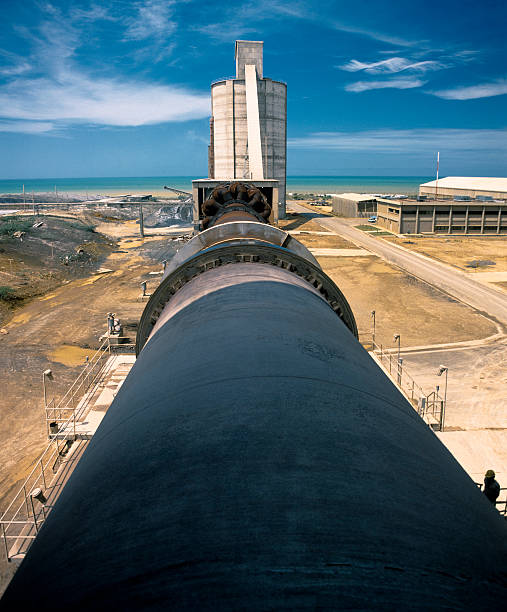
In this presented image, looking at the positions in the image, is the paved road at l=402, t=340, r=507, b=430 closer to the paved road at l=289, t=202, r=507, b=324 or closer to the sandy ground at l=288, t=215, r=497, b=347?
the sandy ground at l=288, t=215, r=497, b=347

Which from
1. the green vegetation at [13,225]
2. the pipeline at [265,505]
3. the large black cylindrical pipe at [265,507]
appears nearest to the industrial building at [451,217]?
the green vegetation at [13,225]

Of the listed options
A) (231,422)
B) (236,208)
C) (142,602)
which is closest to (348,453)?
(231,422)

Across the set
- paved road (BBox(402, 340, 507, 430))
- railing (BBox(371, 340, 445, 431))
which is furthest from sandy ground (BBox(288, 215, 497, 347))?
railing (BBox(371, 340, 445, 431))

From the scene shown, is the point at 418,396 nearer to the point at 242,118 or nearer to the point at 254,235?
the point at 254,235

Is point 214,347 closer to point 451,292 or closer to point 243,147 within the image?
point 451,292

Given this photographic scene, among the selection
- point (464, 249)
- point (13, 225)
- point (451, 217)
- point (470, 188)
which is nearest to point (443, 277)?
point (464, 249)

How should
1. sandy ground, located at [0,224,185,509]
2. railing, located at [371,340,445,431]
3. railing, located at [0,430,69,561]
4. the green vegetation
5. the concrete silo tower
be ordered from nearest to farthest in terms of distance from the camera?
railing, located at [0,430,69,561] → railing, located at [371,340,445,431] → sandy ground, located at [0,224,185,509] → the green vegetation → the concrete silo tower
